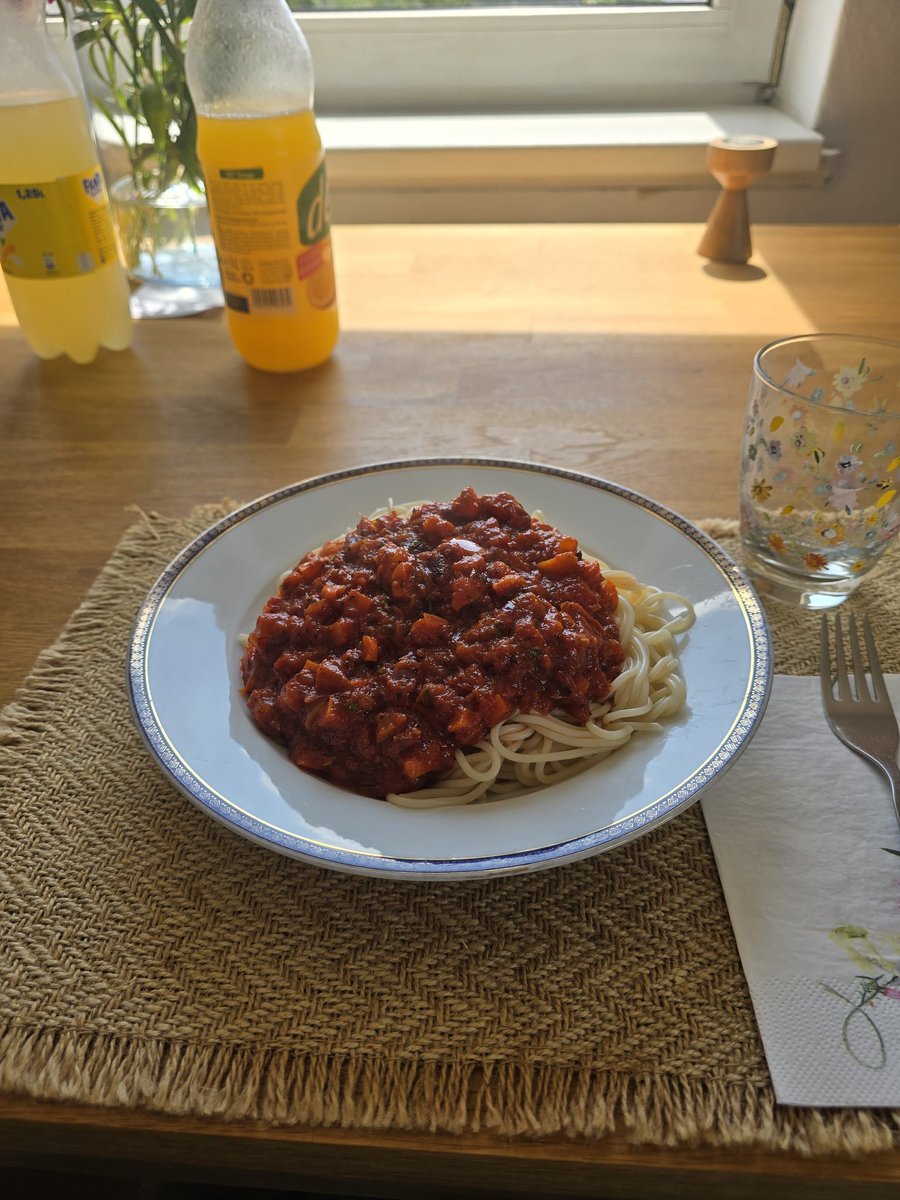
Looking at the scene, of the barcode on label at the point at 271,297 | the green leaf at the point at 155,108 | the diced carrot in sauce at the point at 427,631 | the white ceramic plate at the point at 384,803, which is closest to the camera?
the white ceramic plate at the point at 384,803

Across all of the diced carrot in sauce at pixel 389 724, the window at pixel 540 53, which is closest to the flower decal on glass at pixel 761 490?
the diced carrot in sauce at pixel 389 724

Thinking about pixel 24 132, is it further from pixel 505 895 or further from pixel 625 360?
pixel 505 895

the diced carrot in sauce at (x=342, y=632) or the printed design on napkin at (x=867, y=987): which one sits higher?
the diced carrot in sauce at (x=342, y=632)

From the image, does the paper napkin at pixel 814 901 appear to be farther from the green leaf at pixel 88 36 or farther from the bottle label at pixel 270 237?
the green leaf at pixel 88 36

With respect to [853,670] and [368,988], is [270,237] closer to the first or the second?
[853,670]

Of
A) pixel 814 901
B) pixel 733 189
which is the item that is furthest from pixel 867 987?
pixel 733 189

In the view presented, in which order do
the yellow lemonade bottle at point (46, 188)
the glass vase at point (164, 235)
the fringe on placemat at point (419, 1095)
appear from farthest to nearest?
the glass vase at point (164, 235)
the yellow lemonade bottle at point (46, 188)
the fringe on placemat at point (419, 1095)

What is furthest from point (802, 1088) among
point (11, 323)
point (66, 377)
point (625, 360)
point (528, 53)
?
point (528, 53)
